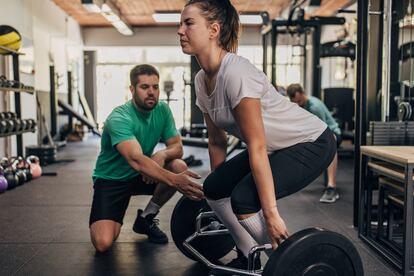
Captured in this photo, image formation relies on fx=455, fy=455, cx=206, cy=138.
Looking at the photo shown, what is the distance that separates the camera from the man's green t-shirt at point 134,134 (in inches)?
85.6

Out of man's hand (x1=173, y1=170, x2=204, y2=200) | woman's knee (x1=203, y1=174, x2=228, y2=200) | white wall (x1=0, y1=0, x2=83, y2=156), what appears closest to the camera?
woman's knee (x1=203, y1=174, x2=228, y2=200)

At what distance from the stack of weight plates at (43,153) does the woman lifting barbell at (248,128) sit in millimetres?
4164

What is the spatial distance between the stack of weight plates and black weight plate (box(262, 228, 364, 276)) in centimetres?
448

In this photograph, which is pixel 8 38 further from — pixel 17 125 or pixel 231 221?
pixel 231 221

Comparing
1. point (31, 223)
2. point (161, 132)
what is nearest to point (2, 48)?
point (31, 223)

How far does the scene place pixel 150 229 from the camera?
2.34 m

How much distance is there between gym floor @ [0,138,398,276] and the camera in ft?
6.37

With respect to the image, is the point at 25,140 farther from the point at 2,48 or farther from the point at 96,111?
the point at 96,111

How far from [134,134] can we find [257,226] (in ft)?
3.25

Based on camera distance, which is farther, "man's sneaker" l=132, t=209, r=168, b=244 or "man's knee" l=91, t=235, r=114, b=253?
"man's sneaker" l=132, t=209, r=168, b=244

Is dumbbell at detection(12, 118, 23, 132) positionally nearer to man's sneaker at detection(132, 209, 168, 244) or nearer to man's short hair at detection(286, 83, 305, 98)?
man's sneaker at detection(132, 209, 168, 244)

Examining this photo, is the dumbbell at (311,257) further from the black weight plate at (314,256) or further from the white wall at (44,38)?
the white wall at (44,38)

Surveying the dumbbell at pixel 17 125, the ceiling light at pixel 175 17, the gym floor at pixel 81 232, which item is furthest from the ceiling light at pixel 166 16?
the gym floor at pixel 81 232

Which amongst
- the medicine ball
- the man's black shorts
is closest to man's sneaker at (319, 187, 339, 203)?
the man's black shorts
